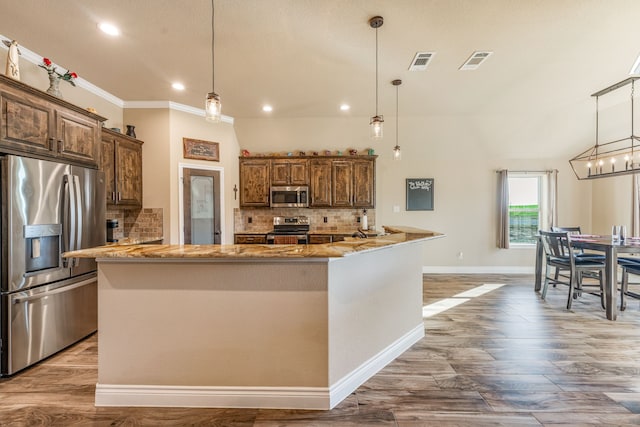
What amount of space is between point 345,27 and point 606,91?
406cm

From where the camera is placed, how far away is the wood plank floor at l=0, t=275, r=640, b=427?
176cm

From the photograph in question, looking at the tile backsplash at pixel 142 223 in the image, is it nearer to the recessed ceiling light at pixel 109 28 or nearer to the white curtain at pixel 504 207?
the recessed ceiling light at pixel 109 28

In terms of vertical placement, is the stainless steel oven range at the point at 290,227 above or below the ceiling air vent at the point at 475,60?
below

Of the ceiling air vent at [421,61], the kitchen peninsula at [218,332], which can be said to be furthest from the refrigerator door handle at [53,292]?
the ceiling air vent at [421,61]

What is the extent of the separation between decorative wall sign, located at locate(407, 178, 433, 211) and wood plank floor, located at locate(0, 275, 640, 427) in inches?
111

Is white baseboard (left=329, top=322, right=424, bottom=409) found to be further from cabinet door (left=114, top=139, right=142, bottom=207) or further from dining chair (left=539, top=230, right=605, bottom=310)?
cabinet door (left=114, top=139, right=142, bottom=207)

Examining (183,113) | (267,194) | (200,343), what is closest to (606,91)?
(267,194)

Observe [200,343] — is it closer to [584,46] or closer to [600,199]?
[584,46]

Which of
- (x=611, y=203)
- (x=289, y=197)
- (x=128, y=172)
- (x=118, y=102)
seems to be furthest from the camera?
(x=289, y=197)

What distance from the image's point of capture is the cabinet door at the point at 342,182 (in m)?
5.31

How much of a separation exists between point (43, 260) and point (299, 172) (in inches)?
145

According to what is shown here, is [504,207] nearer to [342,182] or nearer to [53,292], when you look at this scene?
[342,182]

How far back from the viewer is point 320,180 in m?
5.31

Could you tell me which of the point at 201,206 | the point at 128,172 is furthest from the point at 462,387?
the point at 128,172
